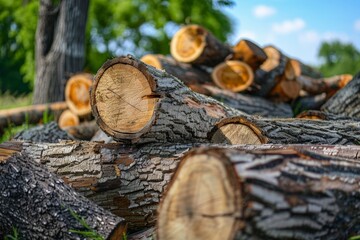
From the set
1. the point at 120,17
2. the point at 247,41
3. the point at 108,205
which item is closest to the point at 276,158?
the point at 108,205

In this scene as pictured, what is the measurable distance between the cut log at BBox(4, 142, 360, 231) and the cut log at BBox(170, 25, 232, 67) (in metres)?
3.33

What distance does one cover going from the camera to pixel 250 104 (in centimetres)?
627

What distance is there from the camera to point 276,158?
230 cm

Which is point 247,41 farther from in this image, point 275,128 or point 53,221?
point 53,221

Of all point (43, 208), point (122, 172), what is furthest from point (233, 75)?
point (43, 208)

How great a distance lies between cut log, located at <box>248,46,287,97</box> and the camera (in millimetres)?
6707

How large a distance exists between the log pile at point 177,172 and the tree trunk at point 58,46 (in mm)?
4991

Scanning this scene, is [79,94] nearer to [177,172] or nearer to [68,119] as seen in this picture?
[68,119]

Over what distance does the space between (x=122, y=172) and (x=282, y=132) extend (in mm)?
1101

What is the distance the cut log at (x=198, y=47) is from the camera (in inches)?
259

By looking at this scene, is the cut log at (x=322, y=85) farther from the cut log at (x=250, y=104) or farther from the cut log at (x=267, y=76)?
the cut log at (x=250, y=104)

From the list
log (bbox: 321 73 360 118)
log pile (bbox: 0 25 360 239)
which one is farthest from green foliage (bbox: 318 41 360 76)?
log pile (bbox: 0 25 360 239)

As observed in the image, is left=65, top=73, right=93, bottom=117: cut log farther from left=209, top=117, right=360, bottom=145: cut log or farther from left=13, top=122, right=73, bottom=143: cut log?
left=209, top=117, right=360, bottom=145: cut log

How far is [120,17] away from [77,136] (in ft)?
37.0
